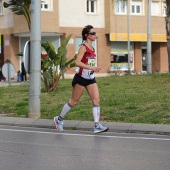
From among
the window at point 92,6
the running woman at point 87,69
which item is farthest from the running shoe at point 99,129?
the window at point 92,6

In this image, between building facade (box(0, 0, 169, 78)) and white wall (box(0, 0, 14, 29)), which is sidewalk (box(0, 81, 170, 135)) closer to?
building facade (box(0, 0, 169, 78))

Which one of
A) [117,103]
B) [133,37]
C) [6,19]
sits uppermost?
[6,19]

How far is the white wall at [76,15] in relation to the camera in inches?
1636

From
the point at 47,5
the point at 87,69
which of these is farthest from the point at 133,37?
the point at 87,69

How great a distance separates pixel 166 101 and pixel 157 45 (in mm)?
32072

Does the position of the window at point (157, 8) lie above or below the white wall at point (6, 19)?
above

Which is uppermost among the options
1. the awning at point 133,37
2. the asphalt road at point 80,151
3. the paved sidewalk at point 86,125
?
the awning at point 133,37

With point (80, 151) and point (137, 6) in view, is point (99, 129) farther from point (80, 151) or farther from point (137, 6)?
point (137, 6)

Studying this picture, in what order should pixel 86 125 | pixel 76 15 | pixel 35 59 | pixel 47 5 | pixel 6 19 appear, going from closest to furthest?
pixel 86 125 < pixel 35 59 < pixel 47 5 < pixel 6 19 < pixel 76 15

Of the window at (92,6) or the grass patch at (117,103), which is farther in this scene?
the window at (92,6)

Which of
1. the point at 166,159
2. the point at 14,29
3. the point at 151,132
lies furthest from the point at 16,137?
the point at 14,29

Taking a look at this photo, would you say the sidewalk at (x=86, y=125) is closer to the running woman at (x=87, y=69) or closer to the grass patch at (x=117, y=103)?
the grass patch at (x=117, y=103)

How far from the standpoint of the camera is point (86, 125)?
12.3 meters

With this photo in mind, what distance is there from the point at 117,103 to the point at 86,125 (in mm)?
2919
